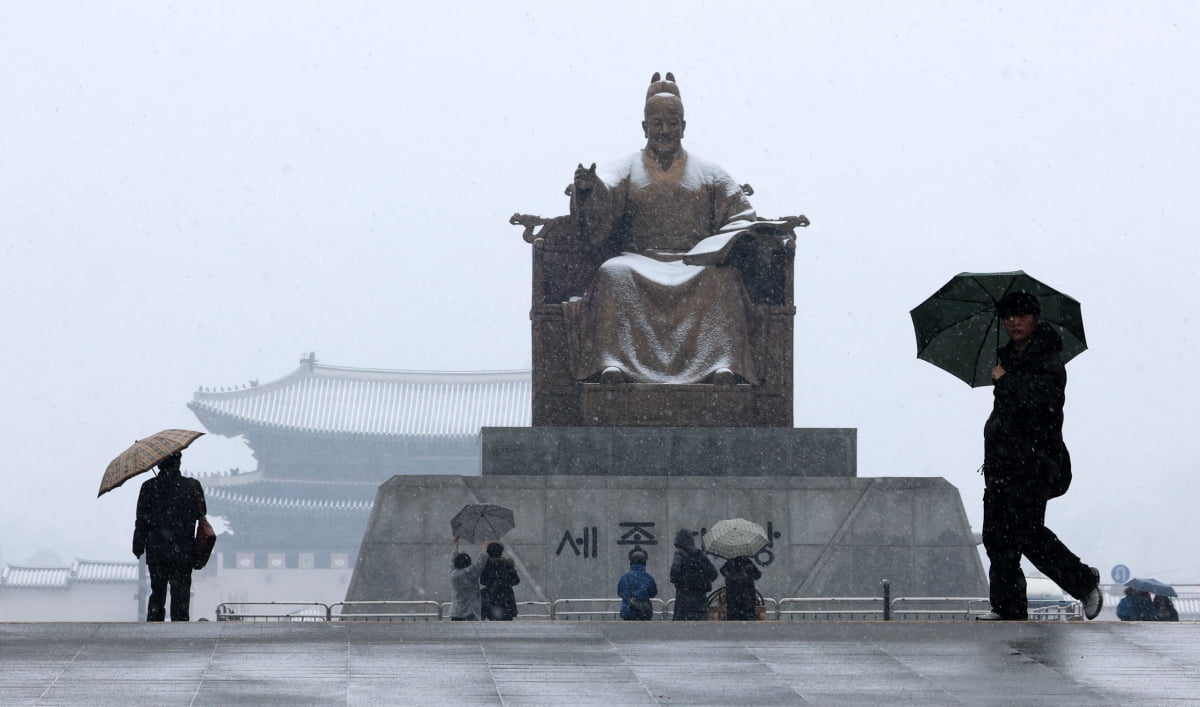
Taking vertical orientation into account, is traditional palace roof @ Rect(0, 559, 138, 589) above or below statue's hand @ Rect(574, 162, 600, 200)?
below

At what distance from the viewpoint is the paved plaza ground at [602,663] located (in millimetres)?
3477

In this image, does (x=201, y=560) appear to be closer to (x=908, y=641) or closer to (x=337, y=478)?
(x=908, y=641)

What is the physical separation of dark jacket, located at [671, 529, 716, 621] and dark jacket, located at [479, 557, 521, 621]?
726 mm

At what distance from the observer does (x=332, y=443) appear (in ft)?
116

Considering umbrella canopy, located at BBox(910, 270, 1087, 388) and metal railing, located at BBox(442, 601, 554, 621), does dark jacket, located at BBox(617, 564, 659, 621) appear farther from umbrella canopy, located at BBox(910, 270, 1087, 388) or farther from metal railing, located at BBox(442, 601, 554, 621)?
umbrella canopy, located at BBox(910, 270, 1087, 388)

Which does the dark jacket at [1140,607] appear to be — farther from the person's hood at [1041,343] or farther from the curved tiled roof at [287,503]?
the curved tiled roof at [287,503]

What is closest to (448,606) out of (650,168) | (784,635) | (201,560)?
(201,560)

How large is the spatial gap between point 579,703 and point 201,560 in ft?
11.4

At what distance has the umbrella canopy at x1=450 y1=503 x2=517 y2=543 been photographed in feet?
26.5

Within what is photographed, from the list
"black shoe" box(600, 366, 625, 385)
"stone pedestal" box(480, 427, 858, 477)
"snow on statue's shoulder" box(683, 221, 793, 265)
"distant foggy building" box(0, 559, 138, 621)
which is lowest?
"distant foggy building" box(0, 559, 138, 621)

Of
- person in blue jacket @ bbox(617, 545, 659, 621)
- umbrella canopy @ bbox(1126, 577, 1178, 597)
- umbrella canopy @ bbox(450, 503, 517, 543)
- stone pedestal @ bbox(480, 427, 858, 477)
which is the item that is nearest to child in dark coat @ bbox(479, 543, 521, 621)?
person in blue jacket @ bbox(617, 545, 659, 621)

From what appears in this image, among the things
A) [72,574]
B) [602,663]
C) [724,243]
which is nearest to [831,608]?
[724,243]

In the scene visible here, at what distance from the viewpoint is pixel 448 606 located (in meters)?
8.25

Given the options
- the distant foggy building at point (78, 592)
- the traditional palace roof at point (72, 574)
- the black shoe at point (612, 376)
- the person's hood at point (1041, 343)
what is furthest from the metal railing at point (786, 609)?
the traditional palace roof at point (72, 574)
